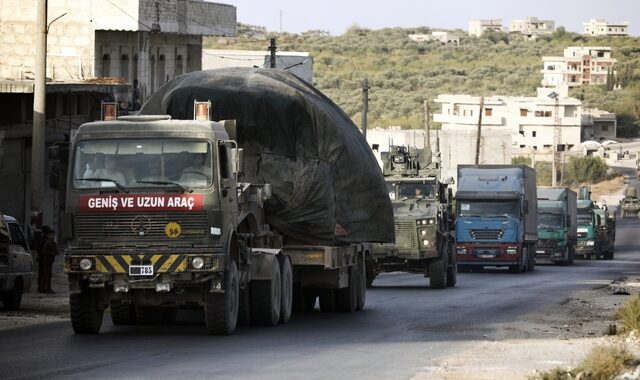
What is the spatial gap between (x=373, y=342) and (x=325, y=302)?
6516 mm

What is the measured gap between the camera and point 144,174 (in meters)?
20.5

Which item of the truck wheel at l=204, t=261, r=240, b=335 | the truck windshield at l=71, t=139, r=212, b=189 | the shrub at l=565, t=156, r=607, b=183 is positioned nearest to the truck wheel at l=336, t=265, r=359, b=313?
the truck wheel at l=204, t=261, r=240, b=335

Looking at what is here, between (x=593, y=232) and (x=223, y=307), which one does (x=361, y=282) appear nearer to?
(x=223, y=307)

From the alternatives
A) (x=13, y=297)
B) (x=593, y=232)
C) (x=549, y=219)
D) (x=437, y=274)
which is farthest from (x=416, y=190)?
(x=593, y=232)

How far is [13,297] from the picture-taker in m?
26.6

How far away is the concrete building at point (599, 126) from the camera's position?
16588cm

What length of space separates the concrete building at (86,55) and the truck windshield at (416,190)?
409 inches

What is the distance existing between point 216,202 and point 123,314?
3.45 metres

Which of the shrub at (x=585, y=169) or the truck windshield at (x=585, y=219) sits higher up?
the shrub at (x=585, y=169)

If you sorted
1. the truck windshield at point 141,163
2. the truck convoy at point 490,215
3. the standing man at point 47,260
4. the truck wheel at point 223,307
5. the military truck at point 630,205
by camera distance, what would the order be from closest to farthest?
the truck windshield at point 141,163 → the truck wheel at point 223,307 → the standing man at point 47,260 → the truck convoy at point 490,215 → the military truck at point 630,205

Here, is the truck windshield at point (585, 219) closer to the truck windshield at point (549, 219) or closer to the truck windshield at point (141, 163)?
the truck windshield at point (549, 219)

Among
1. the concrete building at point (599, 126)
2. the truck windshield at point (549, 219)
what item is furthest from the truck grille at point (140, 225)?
the concrete building at point (599, 126)

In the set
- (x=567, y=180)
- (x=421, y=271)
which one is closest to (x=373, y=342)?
(x=421, y=271)

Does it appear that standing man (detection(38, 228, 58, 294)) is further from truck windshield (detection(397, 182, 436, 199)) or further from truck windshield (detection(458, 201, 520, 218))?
truck windshield (detection(458, 201, 520, 218))
